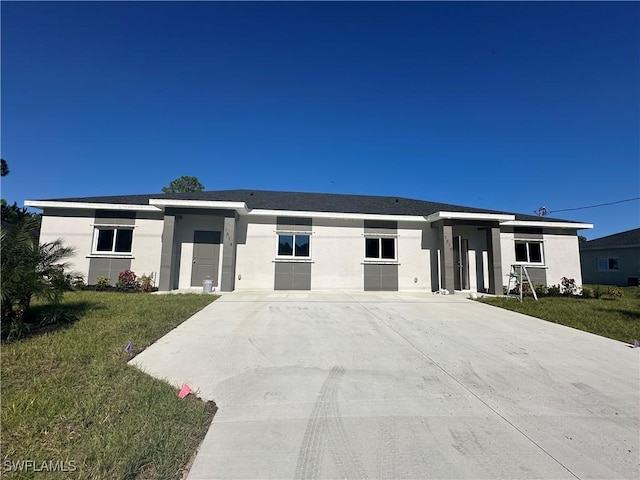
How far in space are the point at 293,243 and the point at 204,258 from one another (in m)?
3.81

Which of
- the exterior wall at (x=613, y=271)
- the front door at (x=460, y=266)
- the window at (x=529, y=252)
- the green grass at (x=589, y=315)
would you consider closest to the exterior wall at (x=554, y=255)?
the window at (x=529, y=252)

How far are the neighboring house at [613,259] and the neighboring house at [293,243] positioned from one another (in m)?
12.0

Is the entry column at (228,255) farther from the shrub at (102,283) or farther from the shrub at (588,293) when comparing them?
the shrub at (588,293)

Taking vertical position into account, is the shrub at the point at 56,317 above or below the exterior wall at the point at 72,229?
below

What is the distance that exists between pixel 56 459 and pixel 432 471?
2.69 metres

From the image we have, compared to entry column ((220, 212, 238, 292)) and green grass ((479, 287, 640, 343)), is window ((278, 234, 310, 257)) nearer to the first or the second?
entry column ((220, 212, 238, 292))

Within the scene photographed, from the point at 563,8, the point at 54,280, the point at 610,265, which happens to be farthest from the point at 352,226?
the point at 610,265

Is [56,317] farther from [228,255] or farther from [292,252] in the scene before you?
[292,252]

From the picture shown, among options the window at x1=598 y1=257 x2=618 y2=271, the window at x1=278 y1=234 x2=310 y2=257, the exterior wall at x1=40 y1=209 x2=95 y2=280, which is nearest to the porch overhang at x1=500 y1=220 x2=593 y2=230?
the window at x1=278 y1=234 x2=310 y2=257

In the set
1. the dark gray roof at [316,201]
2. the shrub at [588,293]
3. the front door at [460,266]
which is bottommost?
the shrub at [588,293]

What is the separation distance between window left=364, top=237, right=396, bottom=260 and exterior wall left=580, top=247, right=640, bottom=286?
19.9m

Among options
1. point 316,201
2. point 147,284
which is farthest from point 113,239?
point 316,201

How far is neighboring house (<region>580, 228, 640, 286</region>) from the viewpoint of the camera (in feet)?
72.1

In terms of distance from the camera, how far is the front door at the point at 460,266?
541 inches
